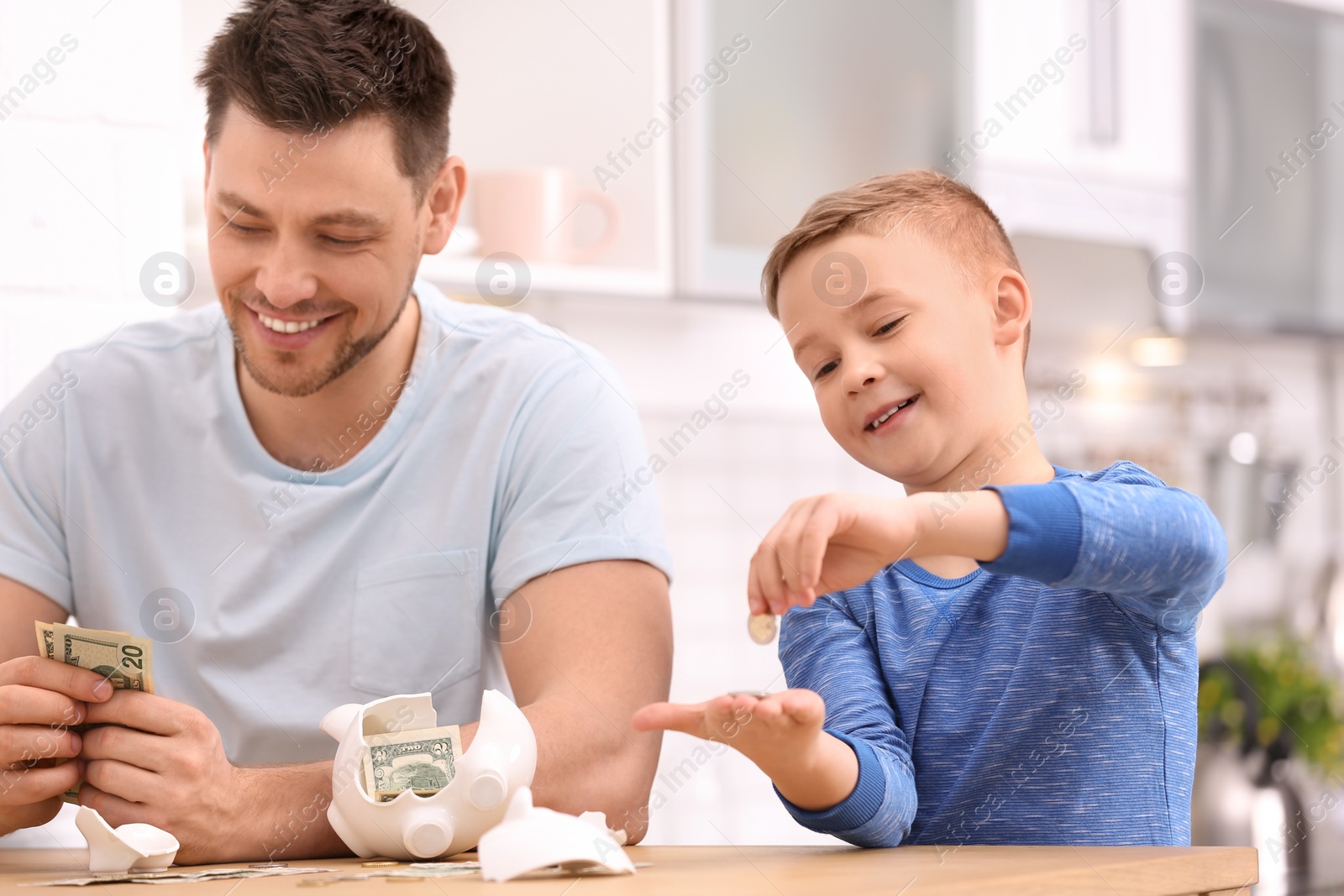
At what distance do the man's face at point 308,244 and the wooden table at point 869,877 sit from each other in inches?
22.6

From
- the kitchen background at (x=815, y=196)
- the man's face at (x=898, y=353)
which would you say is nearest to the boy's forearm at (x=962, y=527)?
the man's face at (x=898, y=353)

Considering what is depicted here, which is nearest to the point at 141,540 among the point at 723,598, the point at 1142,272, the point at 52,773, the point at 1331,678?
the point at 52,773

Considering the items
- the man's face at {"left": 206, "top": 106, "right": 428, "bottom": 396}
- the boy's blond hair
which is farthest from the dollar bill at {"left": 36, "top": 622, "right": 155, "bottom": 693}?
the boy's blond hair

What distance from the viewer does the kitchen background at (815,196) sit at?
1601mm

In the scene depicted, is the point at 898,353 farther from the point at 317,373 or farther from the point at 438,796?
the point at 317,373

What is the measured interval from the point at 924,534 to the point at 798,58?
152 centimetres

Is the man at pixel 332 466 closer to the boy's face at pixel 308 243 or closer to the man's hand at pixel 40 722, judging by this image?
the boy's face at pixel 308 243

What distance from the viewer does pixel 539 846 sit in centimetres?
69

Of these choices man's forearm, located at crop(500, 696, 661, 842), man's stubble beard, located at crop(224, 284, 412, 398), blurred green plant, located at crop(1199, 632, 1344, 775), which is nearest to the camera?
man's forearm, located at crop(500, 696, 661, 842)

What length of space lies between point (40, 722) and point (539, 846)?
41cm

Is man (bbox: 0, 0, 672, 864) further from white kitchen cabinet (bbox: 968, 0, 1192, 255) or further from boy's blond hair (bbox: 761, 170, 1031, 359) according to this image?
white kitchen cabinet (bbox: 968, 0, 1192, 255)

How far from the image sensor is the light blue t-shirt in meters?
1.22

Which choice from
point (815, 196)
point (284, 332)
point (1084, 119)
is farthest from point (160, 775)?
point (1084, 119)

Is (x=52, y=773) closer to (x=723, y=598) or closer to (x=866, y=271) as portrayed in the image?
(x=866, y=271)
